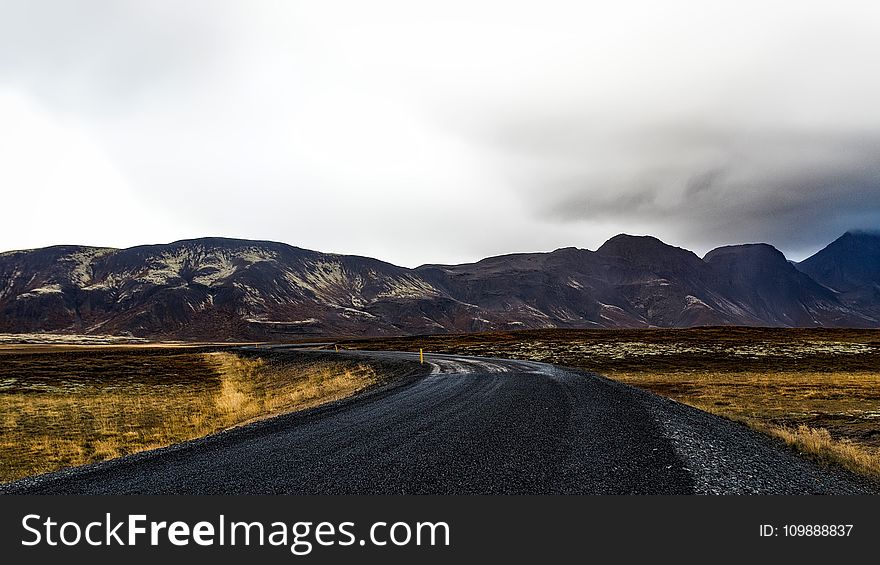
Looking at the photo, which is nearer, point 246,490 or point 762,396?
point 246,490

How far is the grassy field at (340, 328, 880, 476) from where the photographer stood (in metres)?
17.6

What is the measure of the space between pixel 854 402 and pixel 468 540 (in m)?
32.7

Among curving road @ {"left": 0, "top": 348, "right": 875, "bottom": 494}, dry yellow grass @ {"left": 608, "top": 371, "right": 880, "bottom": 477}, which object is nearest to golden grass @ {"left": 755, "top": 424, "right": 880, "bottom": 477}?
dry yellow grass @ {"left": 608, "top": 371, "right": 880, "bottom": 477}

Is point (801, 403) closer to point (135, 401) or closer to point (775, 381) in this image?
point (775, 381)

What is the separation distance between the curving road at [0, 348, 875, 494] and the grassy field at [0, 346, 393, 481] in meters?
7.86

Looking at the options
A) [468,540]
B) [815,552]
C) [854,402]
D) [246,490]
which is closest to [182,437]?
[246,490]

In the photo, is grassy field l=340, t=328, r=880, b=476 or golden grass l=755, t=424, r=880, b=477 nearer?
golden grass l=755, t=424, r=880, b=477

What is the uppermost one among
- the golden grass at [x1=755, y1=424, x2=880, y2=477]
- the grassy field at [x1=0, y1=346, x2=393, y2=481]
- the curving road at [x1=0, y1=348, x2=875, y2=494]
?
the curving road at [x1=0, y1=348, x2=875, y2=494]

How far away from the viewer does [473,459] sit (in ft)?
33.4

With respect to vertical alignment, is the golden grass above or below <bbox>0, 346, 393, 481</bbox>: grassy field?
above

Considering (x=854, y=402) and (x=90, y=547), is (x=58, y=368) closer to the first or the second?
(x=90, y=547)

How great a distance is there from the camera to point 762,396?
32.3 meters

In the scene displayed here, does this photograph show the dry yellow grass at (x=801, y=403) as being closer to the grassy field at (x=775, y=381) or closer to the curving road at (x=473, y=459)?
the grassy field at (x=775, y=381)

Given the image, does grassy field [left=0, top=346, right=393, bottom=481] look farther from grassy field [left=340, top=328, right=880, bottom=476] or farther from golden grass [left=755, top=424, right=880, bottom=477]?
grassy field [left=340, top=328, right=880, bottom=476]
